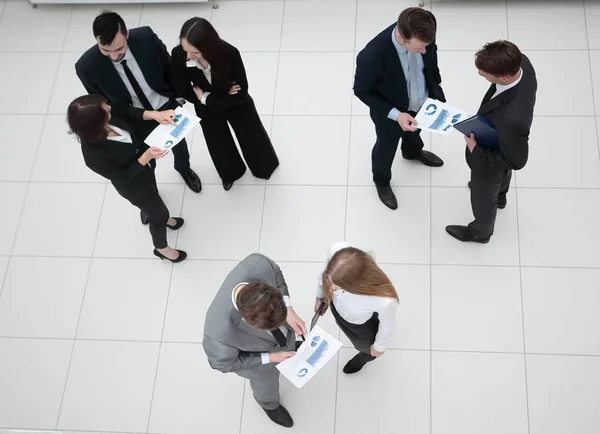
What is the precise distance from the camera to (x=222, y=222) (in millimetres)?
4129

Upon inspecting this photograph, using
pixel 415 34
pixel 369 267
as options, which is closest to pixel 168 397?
pixel 369 267

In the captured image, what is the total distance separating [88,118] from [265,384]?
1.53 m

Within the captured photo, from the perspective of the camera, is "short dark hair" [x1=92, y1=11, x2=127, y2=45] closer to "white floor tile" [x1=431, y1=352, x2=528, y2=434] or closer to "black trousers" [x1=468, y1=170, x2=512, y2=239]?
"black trousers" [x1=468, y1=170, x2=512, y2=239]

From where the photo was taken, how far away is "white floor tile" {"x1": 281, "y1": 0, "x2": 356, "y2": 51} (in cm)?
469

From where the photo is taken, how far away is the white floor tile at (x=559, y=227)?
3787 millimetres

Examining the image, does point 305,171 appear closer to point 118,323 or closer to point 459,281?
point 459,281

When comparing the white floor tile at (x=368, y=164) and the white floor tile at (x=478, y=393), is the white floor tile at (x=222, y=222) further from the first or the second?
the white floor tile at (x=478, y=393)

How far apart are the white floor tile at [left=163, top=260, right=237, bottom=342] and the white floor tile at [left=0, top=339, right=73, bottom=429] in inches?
25.3

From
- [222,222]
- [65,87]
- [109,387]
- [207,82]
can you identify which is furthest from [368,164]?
[65,87]

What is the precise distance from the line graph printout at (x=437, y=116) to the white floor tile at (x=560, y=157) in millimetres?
934

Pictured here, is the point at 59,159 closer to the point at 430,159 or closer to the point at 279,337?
the point at 279,337

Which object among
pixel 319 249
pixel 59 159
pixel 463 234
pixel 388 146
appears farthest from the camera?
pixel 59 159

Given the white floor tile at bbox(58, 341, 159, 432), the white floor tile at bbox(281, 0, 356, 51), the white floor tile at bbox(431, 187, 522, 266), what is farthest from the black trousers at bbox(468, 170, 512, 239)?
the white floor tile at bbox(58, 341, 159, 432)

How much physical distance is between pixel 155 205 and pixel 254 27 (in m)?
1.88
